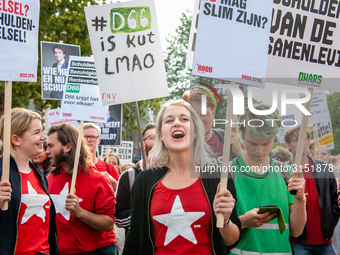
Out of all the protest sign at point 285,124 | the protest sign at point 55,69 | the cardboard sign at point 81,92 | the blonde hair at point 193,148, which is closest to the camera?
the protest sign at point 285,124

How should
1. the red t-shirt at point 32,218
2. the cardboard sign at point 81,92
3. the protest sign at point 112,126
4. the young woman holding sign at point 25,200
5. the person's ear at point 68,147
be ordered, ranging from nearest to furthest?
1. the young woman holding sign at point 25,200
2. the red t-shirt at point 32,218
3. the person's ear at point 68,147
4. the cardboard sign at point 81,92
5. the protest sign at point 112,126

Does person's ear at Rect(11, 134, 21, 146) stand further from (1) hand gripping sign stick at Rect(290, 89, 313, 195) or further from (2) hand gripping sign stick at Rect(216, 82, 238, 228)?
(1) hand gripping sign stick at Rect(290, 89, 313, 195)

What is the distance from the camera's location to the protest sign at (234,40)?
9.27 feet

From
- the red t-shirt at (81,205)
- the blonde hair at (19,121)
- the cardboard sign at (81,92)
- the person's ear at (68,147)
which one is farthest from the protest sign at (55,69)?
the blonde hair at (19,121)

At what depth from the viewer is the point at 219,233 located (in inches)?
113

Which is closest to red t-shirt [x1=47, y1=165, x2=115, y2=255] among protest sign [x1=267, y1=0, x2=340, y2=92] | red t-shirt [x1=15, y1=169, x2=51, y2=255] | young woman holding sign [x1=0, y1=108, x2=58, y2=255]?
young woman holding sign [x1=0, y1=108, x2=58, y2=255]

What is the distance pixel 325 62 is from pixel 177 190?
1.51 metres

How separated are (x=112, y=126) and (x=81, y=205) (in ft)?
13.5

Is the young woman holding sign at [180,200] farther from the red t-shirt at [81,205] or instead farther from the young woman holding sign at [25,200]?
the red t-shirt at [81,205]

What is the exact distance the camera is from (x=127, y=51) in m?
4.70

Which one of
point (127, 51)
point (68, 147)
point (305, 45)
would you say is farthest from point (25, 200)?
point (305, 45)

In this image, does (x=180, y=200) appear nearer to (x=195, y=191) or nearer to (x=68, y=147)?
(x=195, y=191)

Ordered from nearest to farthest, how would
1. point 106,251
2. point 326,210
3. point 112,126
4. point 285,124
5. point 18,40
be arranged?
point 285,124 < point 18,40 < point 326,210 < point 106,251 < point 112,126

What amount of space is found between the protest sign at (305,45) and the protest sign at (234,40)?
236mm
